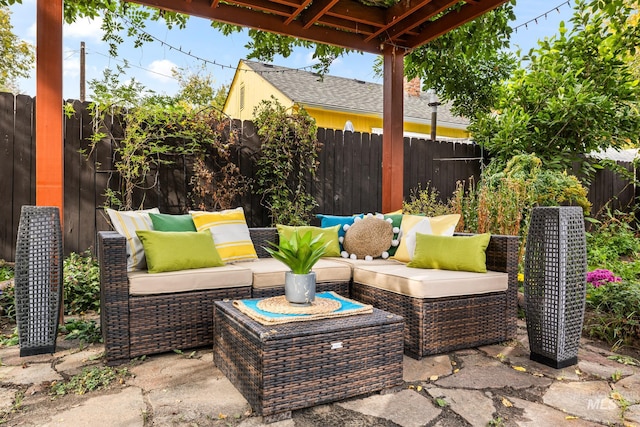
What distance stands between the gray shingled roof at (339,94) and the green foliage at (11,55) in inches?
252

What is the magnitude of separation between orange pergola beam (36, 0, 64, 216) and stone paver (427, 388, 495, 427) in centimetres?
264

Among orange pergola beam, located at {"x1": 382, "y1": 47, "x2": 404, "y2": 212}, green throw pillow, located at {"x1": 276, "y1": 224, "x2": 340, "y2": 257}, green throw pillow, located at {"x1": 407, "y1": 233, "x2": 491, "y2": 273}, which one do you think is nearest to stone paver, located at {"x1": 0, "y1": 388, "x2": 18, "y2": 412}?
green throw pillow, located at {"x1": 276, "y1": 224, "x2": 340, "y2": 257}

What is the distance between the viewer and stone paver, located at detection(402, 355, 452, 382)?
7.36 feet

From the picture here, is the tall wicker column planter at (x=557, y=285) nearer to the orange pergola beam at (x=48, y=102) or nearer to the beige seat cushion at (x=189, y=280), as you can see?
the beige seat cushion at (x=189, y=280)

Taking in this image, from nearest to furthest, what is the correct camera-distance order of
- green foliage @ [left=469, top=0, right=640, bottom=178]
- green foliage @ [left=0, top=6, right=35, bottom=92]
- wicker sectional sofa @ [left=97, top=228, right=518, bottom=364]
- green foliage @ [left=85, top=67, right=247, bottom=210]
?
wicker sectional sofa @ [left=97, top=228, right=518, bottom=364] < green foliage @ [left=85, top=67, right=247, bottom=210] < green foliage @ [left=469, top=0, right=640, bottom=178] < green foliage @ [left=0, top=6, right=35, bottom=92]

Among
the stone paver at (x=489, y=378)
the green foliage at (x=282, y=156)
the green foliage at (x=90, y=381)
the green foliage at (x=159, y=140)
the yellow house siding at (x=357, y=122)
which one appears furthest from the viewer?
the yellow house siding at (x=357, y=122)

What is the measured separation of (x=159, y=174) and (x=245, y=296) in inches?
94.5

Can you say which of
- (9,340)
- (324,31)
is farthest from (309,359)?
(324,31)

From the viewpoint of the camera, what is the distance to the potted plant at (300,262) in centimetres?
210

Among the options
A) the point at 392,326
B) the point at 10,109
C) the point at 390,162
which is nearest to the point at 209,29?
the point at 10,109

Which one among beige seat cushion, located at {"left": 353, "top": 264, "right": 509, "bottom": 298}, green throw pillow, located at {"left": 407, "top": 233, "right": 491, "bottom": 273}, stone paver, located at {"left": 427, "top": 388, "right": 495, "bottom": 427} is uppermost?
green throw pillow, located at {"left": 407, "top": 233, "right": 491, "bottom": 273}

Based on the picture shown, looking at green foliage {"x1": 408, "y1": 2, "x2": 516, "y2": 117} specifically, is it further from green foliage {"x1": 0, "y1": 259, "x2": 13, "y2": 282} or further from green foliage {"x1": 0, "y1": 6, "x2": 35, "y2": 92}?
green foliage {"x1": 0, "y1": 6, "x2": 35, "y2": 92}

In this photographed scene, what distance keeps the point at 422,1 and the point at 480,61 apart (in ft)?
14.0

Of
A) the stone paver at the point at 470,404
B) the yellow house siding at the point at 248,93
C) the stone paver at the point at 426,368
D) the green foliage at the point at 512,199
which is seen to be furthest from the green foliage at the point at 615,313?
the yellow house siding at the point at 248,93
